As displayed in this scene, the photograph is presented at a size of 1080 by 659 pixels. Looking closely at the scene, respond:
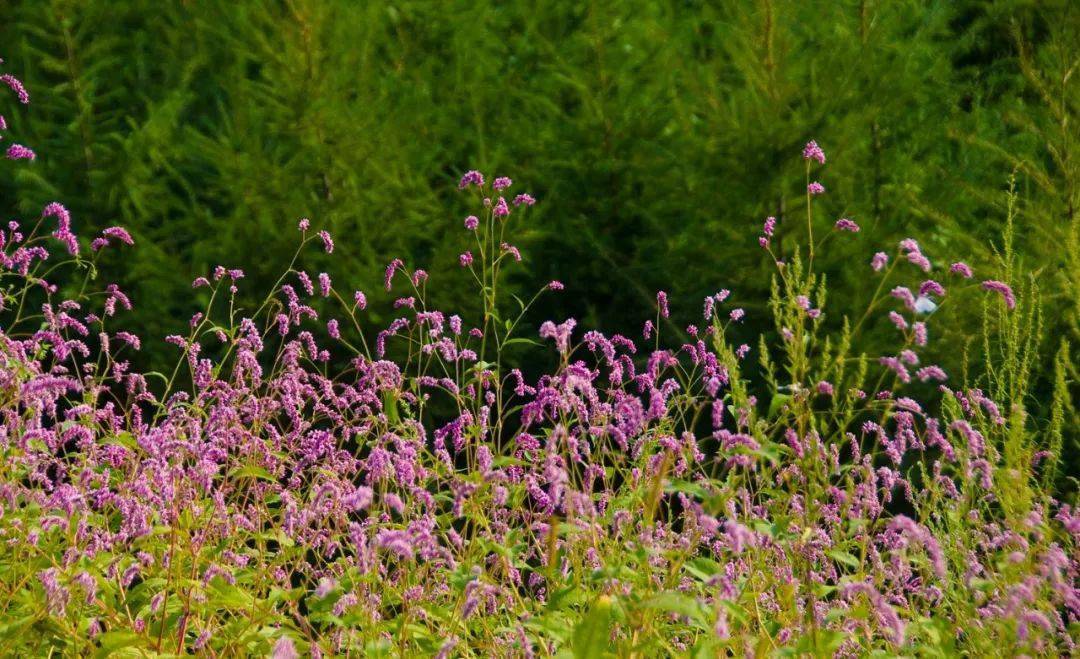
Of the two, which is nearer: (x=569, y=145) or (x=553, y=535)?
(x=553, y=535)

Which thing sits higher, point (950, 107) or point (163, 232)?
point (950, 107)

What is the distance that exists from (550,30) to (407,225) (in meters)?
1.34

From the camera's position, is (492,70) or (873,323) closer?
(873,323)

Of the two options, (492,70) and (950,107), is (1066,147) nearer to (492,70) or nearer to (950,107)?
(950,107)

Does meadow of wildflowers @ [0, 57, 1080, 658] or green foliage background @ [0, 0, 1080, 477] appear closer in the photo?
meadow of wildflowers @ [0, 57, 1080, 658]

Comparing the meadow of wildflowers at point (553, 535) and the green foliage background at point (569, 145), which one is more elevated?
the green foliage background at point (569, 145)

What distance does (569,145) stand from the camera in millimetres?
5664

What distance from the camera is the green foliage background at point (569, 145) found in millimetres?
5180

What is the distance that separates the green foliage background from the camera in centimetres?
518

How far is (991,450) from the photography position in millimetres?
3076

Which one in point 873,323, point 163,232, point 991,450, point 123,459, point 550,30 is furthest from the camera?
point 550,30

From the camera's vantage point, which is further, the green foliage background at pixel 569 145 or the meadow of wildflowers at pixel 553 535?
the green foliage background at pixel 569 145

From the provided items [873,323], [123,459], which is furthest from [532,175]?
[123,459]

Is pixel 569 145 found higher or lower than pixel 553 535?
higher
